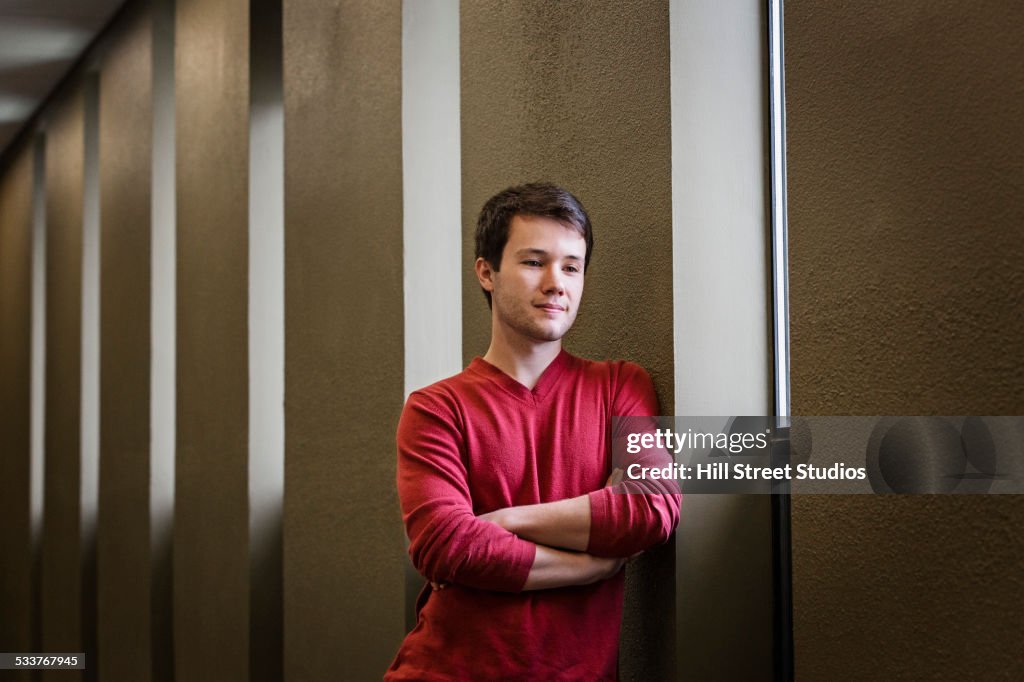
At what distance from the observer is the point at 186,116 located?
5.43 m

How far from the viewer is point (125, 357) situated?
6289 millimetres

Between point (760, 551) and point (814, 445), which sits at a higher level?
point (814, 445)

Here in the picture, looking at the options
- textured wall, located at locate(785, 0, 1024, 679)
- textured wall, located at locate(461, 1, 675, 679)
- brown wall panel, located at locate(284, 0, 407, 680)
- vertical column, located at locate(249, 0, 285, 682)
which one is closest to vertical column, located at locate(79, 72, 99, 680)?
vertical column, located at locate(249, 0, 285, 682)

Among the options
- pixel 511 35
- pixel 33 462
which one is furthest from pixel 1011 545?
pixel 33 462

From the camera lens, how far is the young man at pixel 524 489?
1.98 meters

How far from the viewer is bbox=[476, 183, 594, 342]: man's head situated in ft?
6.74

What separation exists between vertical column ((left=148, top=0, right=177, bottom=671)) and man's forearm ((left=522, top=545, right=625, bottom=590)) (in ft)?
13.1

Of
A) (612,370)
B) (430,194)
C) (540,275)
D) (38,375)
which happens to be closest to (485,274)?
(540,275)

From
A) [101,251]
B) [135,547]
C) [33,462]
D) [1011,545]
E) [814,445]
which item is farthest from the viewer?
[33,462]

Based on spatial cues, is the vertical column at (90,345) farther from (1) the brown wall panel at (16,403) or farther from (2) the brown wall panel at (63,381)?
(1) the brown wall panel at (16,403)

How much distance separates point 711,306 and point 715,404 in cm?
19

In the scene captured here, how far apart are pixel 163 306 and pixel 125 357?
2.05 feet

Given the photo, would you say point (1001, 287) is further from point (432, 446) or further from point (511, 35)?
point (511, 35)

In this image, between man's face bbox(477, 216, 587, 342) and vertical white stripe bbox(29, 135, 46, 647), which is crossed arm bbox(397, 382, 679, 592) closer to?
man's face bbox(477, 216, 587, 342)
